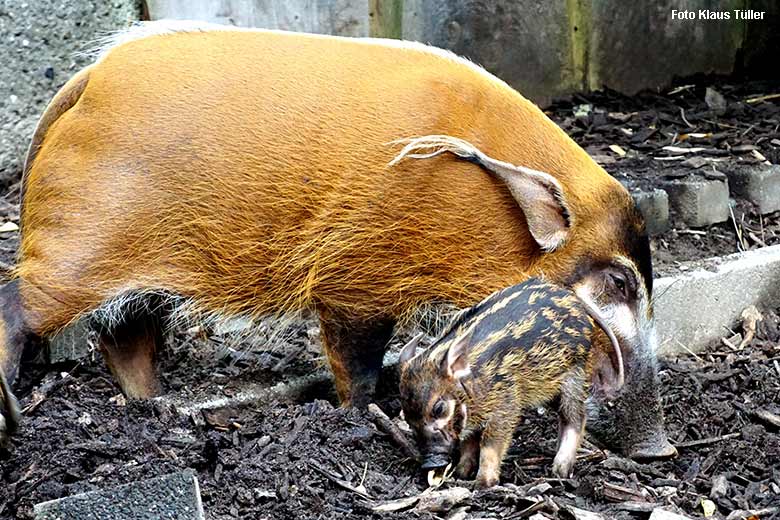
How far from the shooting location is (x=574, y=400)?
161 inches

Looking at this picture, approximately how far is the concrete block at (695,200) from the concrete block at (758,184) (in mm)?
292

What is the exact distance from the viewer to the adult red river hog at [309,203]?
4184 millimetres

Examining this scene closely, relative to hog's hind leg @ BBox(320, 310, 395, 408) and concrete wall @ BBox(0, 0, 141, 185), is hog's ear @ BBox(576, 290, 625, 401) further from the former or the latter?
concrete wall @ BBox(0, 0, 141, 185)

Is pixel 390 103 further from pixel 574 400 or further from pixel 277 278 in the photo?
pixel 574 400

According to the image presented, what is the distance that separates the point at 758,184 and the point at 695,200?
1.79 ft

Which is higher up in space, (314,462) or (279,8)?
(279,8)

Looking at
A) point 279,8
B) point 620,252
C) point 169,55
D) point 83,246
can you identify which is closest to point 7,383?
point 83,246

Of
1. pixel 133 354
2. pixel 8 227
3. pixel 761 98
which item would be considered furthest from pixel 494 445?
pixel 761 98

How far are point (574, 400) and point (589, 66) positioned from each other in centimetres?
432

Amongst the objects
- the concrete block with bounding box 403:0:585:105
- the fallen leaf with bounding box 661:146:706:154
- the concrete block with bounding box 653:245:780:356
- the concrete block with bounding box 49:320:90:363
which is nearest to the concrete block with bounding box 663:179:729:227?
the concrete block with bounding box 653:245:780:356

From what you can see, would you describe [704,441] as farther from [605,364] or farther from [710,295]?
[710,295]

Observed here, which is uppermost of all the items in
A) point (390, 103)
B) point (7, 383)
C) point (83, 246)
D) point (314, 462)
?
point (390, 103)

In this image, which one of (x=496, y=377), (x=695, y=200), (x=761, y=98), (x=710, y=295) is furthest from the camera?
(x=761, y=98)

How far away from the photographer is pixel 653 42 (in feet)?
26.7
